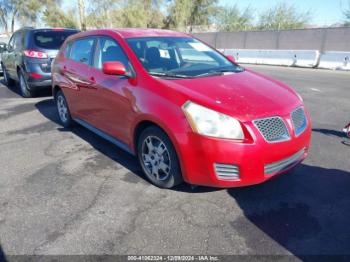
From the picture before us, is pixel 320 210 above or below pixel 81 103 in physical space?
below

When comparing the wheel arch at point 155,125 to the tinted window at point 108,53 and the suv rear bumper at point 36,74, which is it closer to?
the tinted window at point 108,53

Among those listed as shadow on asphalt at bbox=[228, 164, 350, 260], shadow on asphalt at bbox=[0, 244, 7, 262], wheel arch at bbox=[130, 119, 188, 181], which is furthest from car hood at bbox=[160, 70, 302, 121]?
shadow on asphalt at bbox=[0, 244, 7, 262]

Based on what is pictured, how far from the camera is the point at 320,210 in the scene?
10.1ft

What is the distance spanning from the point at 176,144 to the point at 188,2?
128ft

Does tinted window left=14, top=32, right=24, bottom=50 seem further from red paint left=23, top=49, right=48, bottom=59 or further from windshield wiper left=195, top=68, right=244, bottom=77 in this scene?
windshield wiper left=195, top=68, right=244, bottom=77

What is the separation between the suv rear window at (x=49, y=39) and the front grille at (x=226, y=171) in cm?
662

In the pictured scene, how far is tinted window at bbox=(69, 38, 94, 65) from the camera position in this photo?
462 centimetres

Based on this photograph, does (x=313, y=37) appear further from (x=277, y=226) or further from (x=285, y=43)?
(x=277, y=226)

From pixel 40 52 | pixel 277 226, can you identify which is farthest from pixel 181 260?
pixel 40 52

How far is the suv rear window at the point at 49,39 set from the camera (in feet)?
26.0

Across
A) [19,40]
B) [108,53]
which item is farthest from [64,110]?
[19,40]

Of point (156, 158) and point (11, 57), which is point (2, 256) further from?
point (11, 57)

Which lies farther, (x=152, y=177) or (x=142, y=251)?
(x=152, y=177)

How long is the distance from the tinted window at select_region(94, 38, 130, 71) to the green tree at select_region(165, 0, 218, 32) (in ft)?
121
